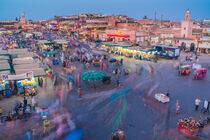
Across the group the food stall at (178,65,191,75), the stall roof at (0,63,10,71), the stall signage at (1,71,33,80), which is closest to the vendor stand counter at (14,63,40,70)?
the stall roof at (0,63,10,71)

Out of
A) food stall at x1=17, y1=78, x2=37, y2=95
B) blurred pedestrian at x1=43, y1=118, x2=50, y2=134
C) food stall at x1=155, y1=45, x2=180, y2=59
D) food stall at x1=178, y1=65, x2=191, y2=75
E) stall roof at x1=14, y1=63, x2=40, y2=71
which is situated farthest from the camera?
food stall at x1=155, y1=45, x2=180, y2=59

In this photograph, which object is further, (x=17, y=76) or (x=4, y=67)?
(x=4, y=67)

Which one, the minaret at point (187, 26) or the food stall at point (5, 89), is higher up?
the minaret at point (187, 26)

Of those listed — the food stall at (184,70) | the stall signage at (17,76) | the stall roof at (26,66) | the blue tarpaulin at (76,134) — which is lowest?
the blue tarpaulin at (76,134)

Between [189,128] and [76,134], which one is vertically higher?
[189,128]

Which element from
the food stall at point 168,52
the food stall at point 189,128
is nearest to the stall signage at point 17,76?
the food stall at point 189,128

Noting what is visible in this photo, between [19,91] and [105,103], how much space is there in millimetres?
7420

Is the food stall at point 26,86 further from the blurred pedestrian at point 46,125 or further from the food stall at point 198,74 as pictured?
the food stall at point 198,74

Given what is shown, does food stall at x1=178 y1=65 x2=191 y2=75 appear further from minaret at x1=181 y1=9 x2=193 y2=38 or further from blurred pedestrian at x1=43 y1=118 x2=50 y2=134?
minaret at x1=181 y1=9 x2=193 y2=38

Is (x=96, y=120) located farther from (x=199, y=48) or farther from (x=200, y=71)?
(x=199, y=48)

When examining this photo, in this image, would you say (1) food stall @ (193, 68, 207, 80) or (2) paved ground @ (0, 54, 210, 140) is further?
(1) food stall @ (193, 68, 207, 80)

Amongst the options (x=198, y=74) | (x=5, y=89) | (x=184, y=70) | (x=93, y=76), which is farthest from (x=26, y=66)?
(x=198, y=74)

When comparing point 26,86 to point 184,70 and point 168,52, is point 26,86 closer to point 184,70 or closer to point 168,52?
point 184,70

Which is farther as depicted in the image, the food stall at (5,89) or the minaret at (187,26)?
the minaret at (187,26)
